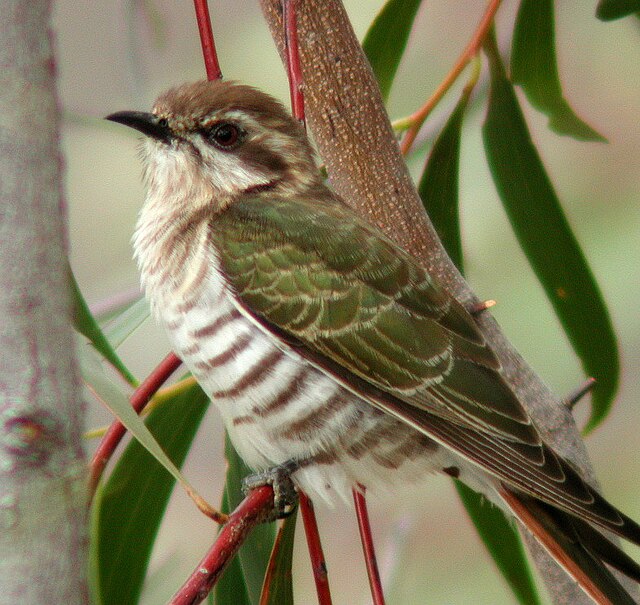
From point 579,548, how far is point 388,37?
3.52 feet

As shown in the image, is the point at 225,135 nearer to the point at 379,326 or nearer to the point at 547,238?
the point at 379,326

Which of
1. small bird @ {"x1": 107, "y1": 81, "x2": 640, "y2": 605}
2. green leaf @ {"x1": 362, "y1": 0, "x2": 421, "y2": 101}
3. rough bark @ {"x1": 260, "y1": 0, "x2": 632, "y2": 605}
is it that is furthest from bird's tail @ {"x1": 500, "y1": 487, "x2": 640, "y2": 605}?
green leaf @ {"x1": 362, "y1": 0, "x2": 421, "y2": 101}

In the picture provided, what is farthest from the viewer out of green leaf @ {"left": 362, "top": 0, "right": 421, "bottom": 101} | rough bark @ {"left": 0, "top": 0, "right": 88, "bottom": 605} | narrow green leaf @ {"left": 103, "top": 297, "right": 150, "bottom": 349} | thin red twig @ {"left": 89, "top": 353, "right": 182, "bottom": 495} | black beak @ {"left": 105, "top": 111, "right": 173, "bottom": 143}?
green leaf @ {"left": 362, "top": 0, "right": 421, "bottom": 101}

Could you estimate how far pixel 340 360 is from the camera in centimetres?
171

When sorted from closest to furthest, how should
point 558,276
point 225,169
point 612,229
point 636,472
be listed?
1. point 225,169
2. point 558,276
3. point 612,229
4. point 636,472

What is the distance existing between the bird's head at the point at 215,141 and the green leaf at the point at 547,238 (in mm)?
407

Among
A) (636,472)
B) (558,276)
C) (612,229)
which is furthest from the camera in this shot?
(636,472)

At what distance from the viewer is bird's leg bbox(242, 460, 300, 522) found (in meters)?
1.70

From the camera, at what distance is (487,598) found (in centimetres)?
355

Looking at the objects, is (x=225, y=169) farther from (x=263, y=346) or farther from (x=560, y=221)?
(x=560, y=221)

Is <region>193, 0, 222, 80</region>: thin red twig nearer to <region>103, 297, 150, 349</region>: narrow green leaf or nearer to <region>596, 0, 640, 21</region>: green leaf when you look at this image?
<region>103, 297, 150, 349</region>: narrow green leaf

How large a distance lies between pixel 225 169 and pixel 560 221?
66 cm

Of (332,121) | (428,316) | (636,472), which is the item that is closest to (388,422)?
(428,316)

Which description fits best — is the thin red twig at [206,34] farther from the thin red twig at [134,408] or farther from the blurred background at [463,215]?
the blurred background at [463,215]
